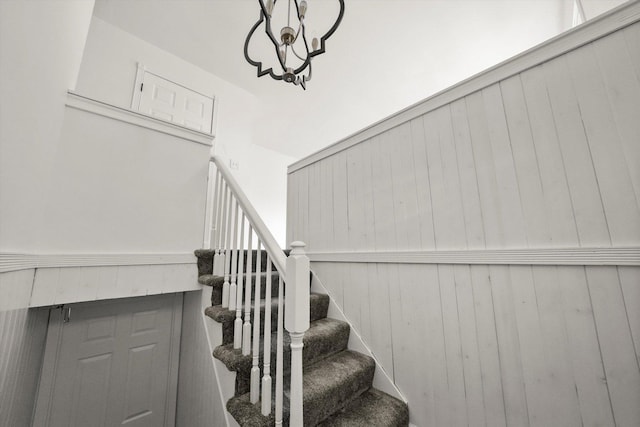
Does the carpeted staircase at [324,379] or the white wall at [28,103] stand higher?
the white wall at [28,103]

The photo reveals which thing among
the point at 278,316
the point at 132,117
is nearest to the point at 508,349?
the point at 278,316

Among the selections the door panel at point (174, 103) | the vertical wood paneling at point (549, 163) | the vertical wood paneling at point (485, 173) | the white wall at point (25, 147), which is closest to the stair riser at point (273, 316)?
the white wall at point (25, 147)

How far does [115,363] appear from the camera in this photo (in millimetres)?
1657

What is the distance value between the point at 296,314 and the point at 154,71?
323cm

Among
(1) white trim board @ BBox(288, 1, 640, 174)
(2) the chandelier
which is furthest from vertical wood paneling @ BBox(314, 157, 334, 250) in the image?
(2) the chandelier

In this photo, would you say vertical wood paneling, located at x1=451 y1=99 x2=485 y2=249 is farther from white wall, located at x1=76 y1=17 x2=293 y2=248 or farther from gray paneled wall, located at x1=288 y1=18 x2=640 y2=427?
Result: white wall, located at x1=76 y1=17 x2=293 y2=248

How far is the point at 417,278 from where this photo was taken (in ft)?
5.06

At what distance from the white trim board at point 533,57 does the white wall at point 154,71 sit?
2.30 m

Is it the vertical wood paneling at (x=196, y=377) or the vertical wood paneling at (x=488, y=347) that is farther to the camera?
the vertical wood paneling at (x=196, y=377)

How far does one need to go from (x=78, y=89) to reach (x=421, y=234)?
326 centimetres

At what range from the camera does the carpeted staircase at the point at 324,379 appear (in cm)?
125

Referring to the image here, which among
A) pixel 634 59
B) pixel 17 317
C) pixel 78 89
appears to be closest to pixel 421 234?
pixel 634 59

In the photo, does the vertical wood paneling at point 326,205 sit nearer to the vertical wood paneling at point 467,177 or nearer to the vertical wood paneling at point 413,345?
the vertical wood paneling at point 413,345

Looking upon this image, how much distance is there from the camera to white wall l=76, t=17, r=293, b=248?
8.11ft
